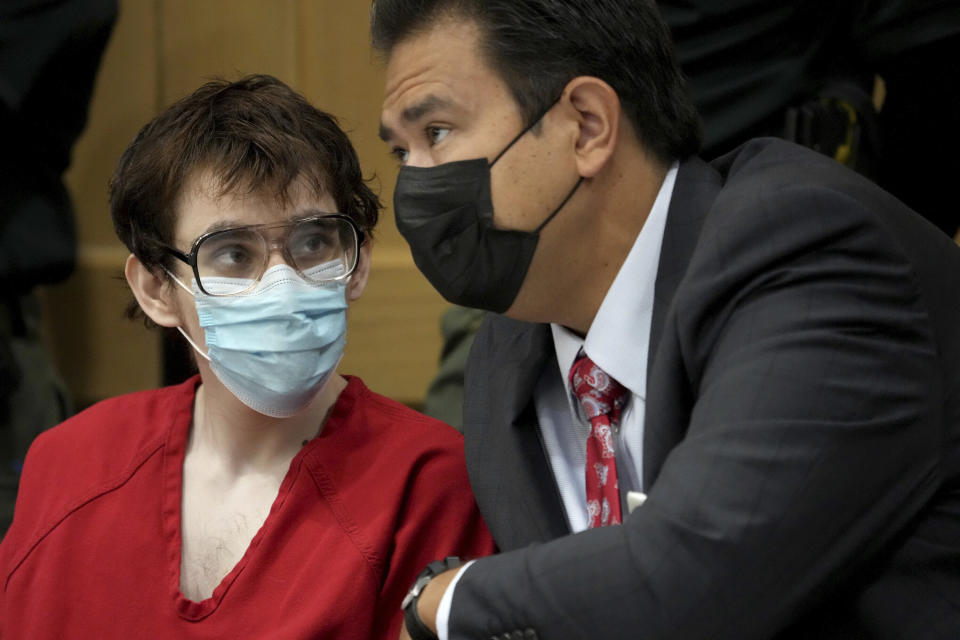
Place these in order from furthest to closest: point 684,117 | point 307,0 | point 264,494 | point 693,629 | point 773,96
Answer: point 307,0 < point 773,96 < point 264,494 < point 684,117 < point 693,629

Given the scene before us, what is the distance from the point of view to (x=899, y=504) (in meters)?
1.38

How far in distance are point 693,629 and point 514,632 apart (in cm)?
20

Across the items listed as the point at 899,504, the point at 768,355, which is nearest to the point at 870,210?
the point at 768,355

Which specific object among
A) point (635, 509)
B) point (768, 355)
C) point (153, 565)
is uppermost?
point (768, 355)

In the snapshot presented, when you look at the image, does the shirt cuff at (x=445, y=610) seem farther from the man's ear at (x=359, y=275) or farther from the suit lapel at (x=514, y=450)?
the man's ear at (x=359, y=275)

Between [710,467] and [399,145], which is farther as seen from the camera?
[399,145]

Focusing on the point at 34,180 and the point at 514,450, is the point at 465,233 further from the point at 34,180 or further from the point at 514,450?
the point at 34,180

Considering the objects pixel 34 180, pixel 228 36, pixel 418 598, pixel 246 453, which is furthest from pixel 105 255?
pixel 418 598

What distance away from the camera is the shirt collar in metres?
1.71

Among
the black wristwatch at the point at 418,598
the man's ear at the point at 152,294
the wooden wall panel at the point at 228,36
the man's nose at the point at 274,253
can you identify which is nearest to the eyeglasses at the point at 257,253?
the man's nose at the point at 274,253

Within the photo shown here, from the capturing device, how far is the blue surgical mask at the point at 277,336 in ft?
5.91

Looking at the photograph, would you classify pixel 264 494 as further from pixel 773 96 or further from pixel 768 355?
pixel 773 96

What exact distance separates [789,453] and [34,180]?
2.32m

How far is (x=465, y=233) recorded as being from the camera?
1.72 meters
